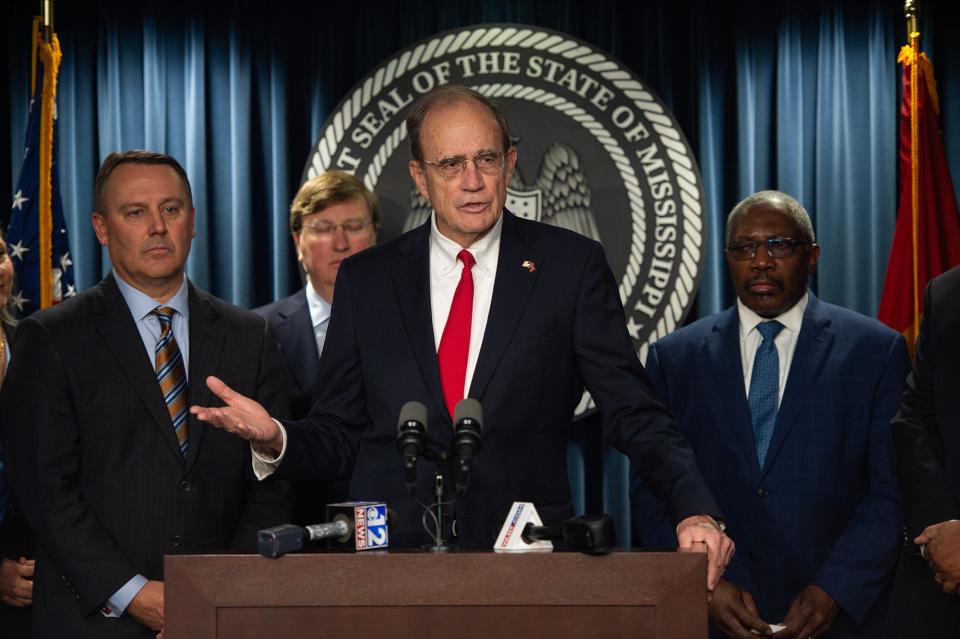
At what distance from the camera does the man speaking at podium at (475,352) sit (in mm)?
2350

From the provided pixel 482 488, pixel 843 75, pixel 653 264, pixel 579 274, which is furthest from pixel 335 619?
pixel 843 75

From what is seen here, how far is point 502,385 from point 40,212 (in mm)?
2431

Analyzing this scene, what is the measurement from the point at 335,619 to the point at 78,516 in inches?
45.2

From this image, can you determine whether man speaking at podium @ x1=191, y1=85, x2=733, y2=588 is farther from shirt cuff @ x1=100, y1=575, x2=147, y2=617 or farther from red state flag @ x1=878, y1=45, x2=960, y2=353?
red state flag @ x1=878, y1=45, x2=960, y2=353

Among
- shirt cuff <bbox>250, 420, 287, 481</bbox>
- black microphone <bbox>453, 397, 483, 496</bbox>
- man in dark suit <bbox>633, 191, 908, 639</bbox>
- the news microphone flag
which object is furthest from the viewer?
the news microphone flag

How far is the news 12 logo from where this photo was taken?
6.25ft

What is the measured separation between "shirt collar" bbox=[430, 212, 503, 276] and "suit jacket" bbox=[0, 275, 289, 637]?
2.37 ft

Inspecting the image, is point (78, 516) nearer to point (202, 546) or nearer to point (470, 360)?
point (202, 546)

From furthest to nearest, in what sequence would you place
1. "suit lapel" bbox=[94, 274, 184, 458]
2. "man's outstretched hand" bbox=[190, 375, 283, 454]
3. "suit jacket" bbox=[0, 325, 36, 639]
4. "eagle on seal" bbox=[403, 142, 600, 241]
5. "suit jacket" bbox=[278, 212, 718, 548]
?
"eagle on seal" bbox=[403, 142, 600, 241] < "suit jacket" bbox=[0, 325, 36, 639] < "suit lapel" bbox=[94, 274, 184, 458] < "suit jacket" bbox=[278, 212, 718, 548] < "man's outstretched hand" bbox=[190, 375, 283, 454]

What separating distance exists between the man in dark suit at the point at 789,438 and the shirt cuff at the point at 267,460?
1.45m

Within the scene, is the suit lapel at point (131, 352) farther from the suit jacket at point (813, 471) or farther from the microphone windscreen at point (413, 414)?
the suit jacket at point (813, 471)

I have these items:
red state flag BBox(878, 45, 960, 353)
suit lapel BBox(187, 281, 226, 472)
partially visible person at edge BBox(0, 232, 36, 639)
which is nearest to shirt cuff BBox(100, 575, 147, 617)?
suit lapel BBox(187, 281, 226, 472)

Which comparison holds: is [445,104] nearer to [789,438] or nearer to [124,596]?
[124,596]

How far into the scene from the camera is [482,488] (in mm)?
2355
